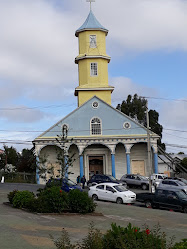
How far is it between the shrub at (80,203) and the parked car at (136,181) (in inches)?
627

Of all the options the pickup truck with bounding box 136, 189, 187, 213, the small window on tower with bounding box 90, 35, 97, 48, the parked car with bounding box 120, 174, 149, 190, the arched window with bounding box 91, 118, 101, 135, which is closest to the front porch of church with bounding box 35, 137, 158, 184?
the arched window with bounding box 91, 118, 101, 135

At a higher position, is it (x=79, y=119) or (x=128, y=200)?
(x=79, y=119)

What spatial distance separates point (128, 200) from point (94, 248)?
61.1 feet

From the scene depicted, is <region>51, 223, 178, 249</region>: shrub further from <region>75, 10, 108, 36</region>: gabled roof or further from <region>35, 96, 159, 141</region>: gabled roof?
<region>75, 10, 108, 36</region>: gabled roof

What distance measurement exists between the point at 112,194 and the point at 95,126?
1574 centimetres

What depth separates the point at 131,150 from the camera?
42.1 meters

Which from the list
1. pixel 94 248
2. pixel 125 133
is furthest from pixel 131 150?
pixel 94 248

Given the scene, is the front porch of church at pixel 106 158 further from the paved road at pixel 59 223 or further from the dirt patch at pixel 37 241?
the dirt patch at pixel 37 241

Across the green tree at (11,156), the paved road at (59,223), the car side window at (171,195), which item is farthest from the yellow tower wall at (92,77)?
the green tree at (11,156)

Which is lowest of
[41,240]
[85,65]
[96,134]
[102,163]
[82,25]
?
[41,240]

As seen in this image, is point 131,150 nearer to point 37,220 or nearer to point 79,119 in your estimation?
point 79,119

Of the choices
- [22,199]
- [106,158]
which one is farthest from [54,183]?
[106,158]

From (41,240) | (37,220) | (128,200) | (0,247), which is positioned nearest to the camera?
(0,247)

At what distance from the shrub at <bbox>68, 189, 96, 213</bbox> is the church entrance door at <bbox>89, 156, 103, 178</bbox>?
2256 centimetres
